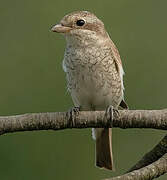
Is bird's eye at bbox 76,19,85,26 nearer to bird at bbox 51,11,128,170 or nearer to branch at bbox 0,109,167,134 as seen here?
bird at bbox 51,11,128,170

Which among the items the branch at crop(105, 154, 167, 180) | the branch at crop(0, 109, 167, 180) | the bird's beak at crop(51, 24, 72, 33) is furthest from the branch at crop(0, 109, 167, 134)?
the bird's beak at crop(51, 24, 72, 33)

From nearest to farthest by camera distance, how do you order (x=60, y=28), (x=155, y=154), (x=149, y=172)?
(x=149, y=172) → (x=155, y=154) → (x=60, y=28)

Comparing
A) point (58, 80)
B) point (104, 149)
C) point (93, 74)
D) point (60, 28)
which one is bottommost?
point (104, 149)

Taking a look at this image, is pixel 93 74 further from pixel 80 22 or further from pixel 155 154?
pixel 155 154

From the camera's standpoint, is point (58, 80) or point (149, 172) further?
point (58, 80)

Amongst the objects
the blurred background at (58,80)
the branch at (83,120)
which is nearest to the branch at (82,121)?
the branch at (83,120)

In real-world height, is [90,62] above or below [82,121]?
above

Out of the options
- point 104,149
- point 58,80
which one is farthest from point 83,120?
point 58,80

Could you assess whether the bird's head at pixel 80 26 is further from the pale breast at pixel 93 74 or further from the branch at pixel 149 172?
the branch at pixel 149 172
